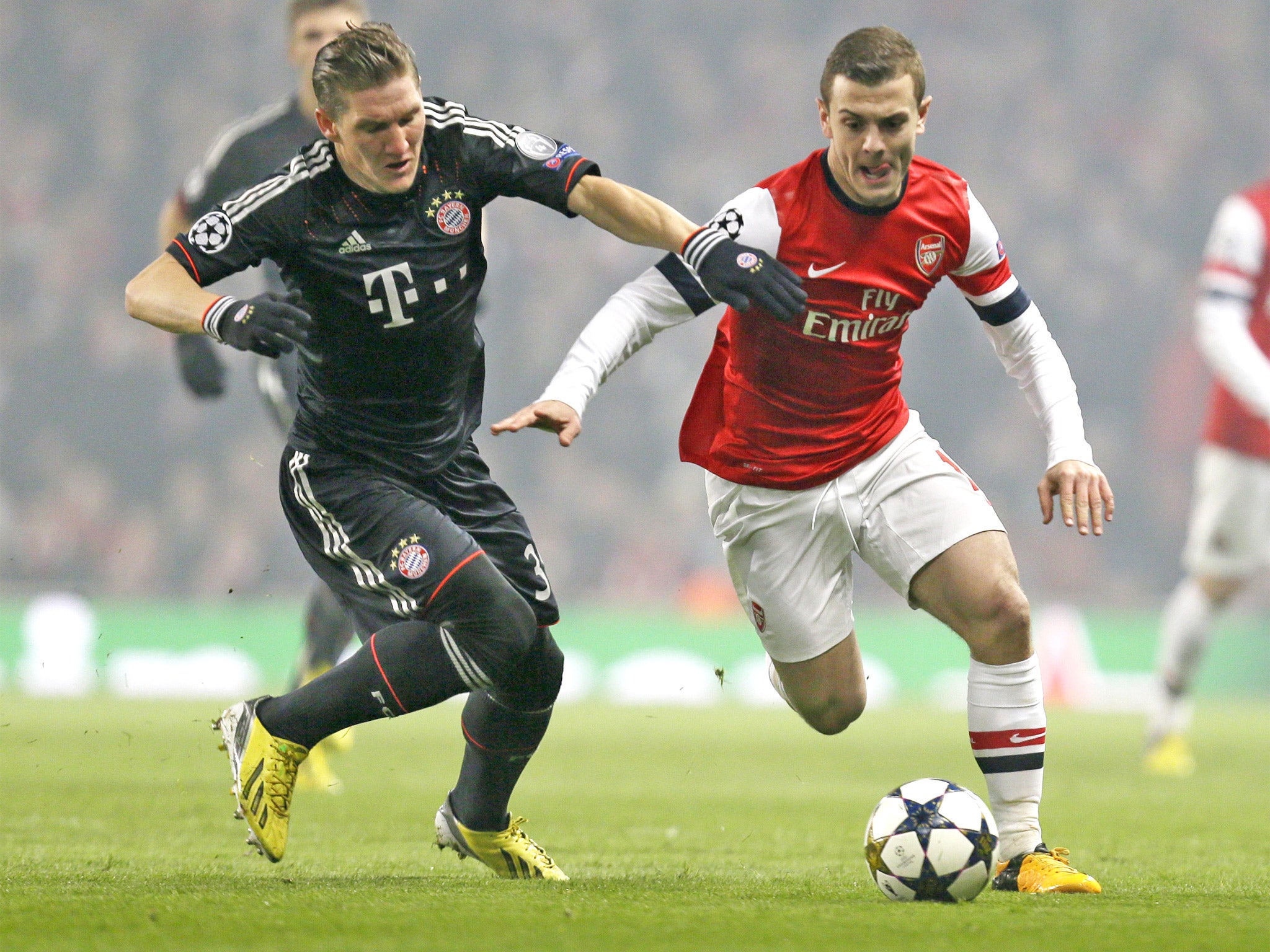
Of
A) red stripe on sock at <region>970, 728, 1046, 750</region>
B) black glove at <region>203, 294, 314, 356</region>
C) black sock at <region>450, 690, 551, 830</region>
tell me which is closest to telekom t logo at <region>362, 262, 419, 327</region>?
black glove at <region>203, 294, 314, 356</region>

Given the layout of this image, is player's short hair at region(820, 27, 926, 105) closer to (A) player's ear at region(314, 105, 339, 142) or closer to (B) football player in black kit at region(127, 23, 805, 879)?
(B) football player in black kit at region(127, 23, 805, 879)

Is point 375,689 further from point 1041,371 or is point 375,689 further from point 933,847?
point 1041,371

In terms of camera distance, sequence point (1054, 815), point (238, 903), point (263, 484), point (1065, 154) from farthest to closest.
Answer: point (1065, 154)
point (263, 484)
point (1054, 815)
point (238, 903)

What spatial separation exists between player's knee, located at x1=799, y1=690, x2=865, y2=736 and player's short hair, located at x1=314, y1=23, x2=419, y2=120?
2.01 metres

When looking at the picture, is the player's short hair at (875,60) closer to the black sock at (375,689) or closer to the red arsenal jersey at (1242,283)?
the black sock at (375,689)

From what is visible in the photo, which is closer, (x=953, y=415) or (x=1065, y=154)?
(x=953, y=415)

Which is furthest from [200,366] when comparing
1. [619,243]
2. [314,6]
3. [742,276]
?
[619,243]

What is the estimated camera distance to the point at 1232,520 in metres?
8.58

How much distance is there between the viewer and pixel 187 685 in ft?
43.3

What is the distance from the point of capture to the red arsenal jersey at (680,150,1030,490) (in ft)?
13.9

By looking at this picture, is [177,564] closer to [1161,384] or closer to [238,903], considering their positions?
[1161,384]

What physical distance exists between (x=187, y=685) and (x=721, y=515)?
9.49m

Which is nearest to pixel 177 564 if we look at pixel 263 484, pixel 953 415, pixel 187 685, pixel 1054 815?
pixel 263 484

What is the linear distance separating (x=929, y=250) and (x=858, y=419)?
1.61 feet
